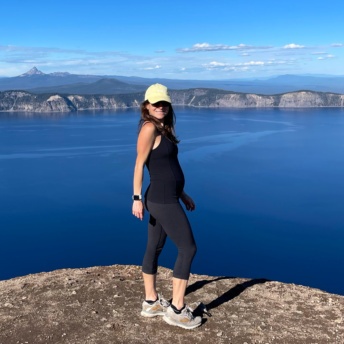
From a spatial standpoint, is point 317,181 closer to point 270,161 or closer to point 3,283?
point 270,161

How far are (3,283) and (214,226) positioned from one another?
2949 centimetres

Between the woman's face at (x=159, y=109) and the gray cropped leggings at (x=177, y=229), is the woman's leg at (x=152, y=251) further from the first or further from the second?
the woman's face at (x=159, y=109)

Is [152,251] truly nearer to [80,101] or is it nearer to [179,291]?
[179,291]

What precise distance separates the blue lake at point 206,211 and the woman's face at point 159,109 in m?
24.7

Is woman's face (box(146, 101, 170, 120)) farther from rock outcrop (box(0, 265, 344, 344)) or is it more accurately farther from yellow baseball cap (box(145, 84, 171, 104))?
rock outcrop (box(0, 265, 344, 344))

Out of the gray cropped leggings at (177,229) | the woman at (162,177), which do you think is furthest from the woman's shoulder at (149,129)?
the gray cropped leggings at (177,229)

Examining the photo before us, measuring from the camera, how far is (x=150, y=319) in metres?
5.96

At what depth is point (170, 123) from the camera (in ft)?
17.1

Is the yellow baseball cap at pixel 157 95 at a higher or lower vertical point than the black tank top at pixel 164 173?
higher

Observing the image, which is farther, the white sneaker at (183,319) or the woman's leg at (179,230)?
the white sneaker at (183,319)

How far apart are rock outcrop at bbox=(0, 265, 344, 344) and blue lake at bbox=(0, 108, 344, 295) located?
71.0 feet

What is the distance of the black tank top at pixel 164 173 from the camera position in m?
5.15

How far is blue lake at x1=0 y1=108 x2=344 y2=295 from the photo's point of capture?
100ft

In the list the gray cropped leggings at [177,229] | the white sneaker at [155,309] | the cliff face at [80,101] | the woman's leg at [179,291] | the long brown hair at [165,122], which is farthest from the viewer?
the cliff face at [80,101]
